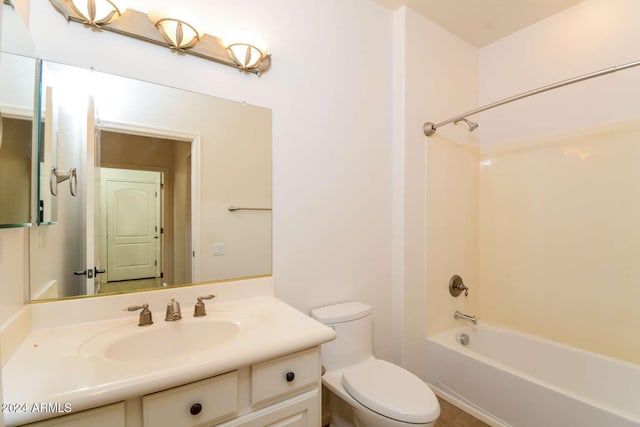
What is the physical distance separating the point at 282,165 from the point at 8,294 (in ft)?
3.63

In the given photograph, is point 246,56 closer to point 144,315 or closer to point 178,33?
point 178,33

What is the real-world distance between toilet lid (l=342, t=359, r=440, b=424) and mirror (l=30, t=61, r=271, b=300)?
0.68 meters

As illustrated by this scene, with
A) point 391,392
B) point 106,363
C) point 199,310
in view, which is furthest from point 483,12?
point 106,363

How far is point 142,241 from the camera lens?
4.01 ft

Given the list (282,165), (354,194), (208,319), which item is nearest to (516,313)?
(354,194)

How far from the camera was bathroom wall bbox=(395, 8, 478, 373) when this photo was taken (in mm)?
1932

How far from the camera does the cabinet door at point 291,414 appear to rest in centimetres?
93

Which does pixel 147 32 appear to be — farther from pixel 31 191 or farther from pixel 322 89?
pixel 322 89

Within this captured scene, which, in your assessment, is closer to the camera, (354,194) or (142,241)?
(142,241)

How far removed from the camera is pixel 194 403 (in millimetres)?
816

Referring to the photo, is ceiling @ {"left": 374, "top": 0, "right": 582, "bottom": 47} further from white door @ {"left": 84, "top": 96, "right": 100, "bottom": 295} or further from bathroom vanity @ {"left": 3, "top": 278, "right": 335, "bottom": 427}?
bathroom vanity @ {"left": 3, "top": 278, "right": 335, "bottom": 427}

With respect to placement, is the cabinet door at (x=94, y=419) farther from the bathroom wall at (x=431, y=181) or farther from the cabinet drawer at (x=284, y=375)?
the bathroom wall at (x=431, y=181)

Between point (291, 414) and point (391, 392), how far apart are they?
0.53 m

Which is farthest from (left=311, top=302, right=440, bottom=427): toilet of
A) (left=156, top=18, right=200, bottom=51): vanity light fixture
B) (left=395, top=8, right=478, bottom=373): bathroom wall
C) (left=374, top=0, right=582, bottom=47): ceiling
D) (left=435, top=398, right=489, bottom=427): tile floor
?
(left=374, top=0, right=582, bottom=47): ceiling
